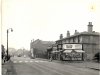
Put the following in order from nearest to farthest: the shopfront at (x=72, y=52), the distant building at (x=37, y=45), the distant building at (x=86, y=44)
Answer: the distant building at (x=37, y=45) < the distant building at (x=86, y=44) < the shopfront at (x=72, y=52)

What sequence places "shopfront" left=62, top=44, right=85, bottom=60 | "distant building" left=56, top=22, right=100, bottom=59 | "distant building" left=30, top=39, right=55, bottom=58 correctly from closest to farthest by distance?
"distant building" left=30, top=39, right=55, bottom=58
"distant building" left=56, top=22, right=100, bottom=59
"shopfront" left=62, top=44, right=85, bottom=60

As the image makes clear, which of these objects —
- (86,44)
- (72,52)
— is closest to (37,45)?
(72,52)

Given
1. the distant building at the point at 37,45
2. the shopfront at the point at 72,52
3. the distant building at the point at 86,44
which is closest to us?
the distant building at the point at 37,45

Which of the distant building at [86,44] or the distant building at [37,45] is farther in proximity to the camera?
the distant building at [86,44]

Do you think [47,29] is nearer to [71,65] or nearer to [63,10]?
[63,10]

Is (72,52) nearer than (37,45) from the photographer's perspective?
No

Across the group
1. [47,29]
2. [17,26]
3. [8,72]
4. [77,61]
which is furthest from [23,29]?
[77,61]

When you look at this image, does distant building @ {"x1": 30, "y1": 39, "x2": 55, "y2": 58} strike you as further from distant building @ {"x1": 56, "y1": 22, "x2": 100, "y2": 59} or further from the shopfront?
the shopfront

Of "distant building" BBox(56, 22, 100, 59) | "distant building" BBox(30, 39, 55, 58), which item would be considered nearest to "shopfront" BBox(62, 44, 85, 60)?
"distant building" BBox(56, 22, 100, 59)

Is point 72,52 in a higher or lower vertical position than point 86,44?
lower

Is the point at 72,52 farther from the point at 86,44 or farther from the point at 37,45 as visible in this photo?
Result: the point at 37,45

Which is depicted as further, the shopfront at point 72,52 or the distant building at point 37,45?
the shopfront at point 72,52

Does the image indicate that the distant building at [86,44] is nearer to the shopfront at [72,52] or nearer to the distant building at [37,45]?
the shopfront at [72,52]

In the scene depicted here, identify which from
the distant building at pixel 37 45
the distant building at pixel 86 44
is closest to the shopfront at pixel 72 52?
the distant building at pixel 86 44
